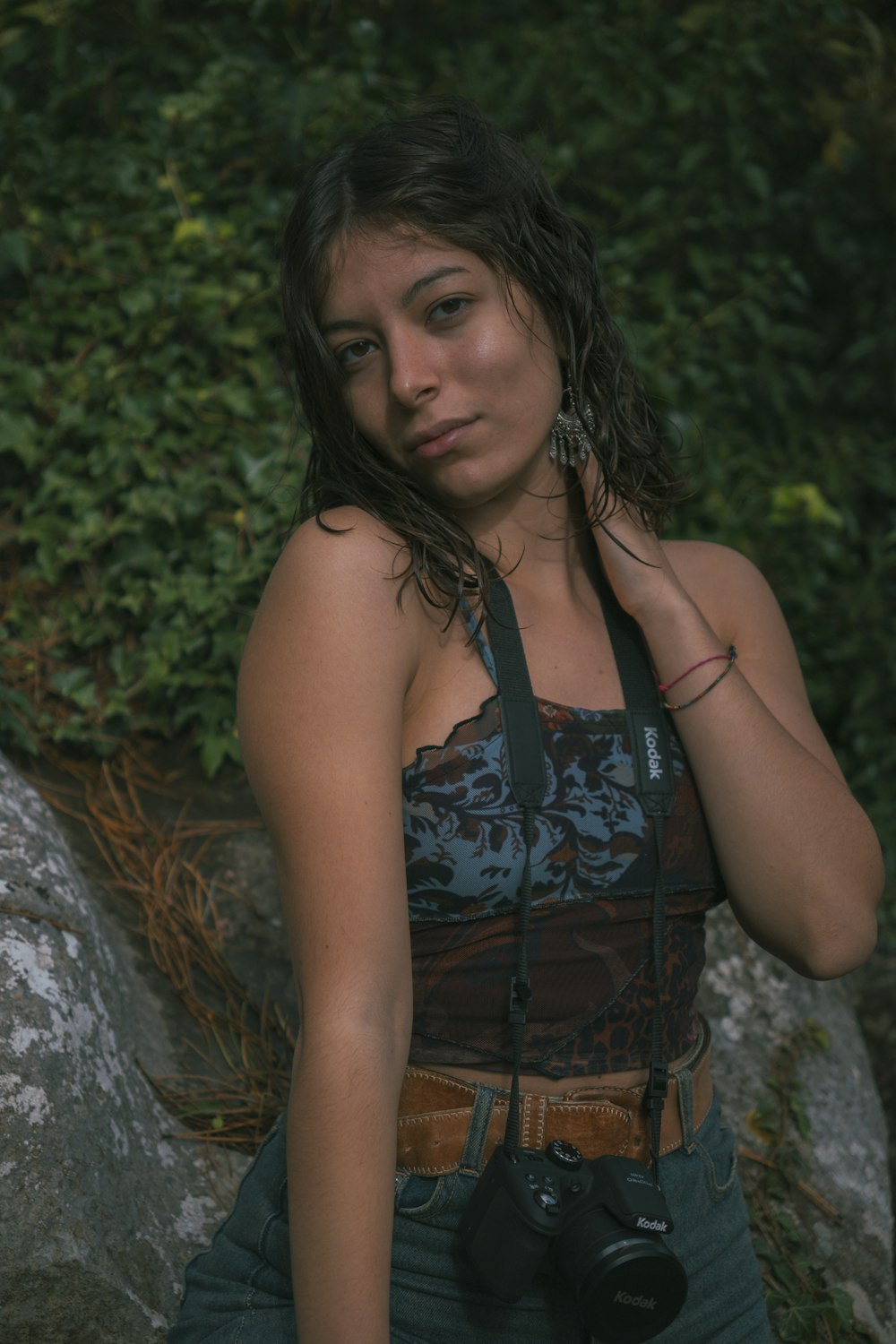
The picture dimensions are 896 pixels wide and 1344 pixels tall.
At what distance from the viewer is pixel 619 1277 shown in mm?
1574

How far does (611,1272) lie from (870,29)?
155 inches

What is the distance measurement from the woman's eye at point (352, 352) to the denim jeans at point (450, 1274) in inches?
43.6

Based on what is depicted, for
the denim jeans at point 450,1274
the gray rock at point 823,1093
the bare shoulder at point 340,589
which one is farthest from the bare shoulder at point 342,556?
the gray rock at point 823,1093

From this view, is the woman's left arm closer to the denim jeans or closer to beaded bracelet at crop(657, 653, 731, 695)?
beaded bracelet at crop(657, 653, 731, 695)

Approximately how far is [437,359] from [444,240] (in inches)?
6.9

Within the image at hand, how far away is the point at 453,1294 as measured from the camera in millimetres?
1723

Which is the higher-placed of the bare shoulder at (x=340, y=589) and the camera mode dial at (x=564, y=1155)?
the bare shoulder at (x=340, y=589)

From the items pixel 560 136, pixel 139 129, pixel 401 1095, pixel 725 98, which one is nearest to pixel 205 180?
pixel 139 129

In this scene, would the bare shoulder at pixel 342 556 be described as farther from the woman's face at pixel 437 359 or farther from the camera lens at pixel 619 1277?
the camera lens at pixel 619 1277

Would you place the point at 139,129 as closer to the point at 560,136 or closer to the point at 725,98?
the point at 560,136

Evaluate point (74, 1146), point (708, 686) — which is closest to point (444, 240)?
point (708, 686)

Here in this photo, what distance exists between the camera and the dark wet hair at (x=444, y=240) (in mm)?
1854

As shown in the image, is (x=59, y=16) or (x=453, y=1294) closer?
(x=453, y=1294)

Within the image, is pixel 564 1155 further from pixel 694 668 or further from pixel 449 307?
pixel 449 307
